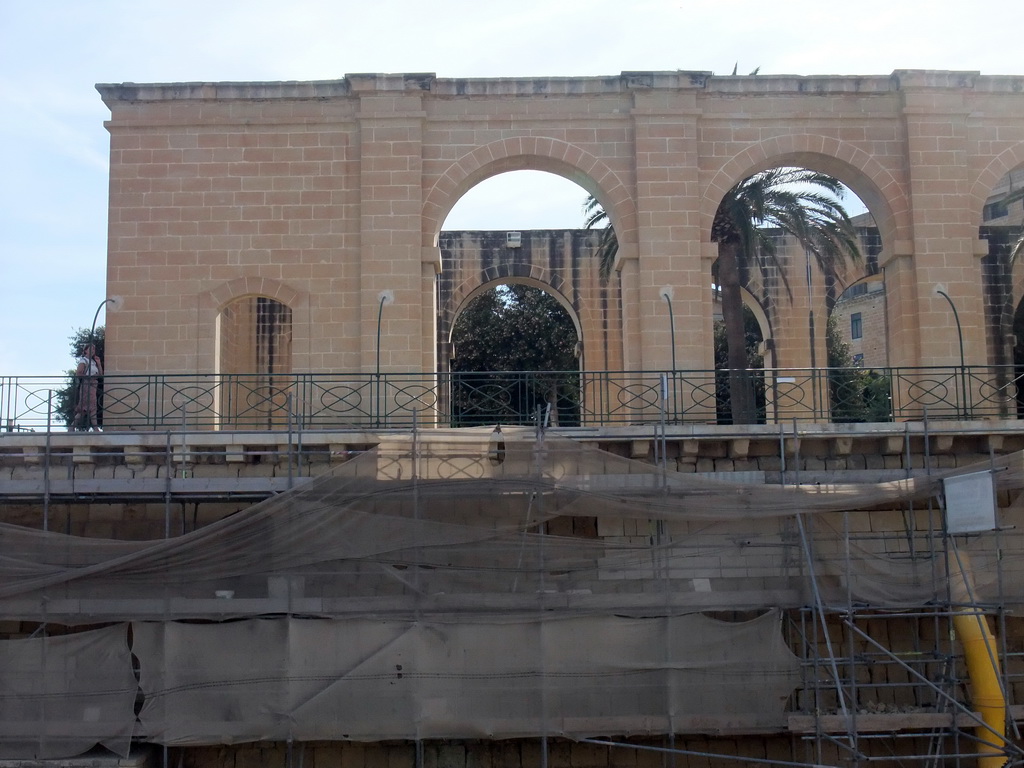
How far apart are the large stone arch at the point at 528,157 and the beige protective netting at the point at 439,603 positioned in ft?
14.1

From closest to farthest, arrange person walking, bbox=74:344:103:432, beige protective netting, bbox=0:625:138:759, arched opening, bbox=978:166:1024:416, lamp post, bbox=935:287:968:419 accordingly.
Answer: beige protective netting, bbox=0:625:138:759 → person walking, bbox=74:344:103:432 → lamp post, bbox=935:287:968:419 → arched opening, bbox=978:166:1024:416

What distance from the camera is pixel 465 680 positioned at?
12.2 metres

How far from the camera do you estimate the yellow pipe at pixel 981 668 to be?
12102 millimetres

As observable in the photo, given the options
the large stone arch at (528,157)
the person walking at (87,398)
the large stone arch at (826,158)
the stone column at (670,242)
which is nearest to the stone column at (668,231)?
the stone column at (670,242)

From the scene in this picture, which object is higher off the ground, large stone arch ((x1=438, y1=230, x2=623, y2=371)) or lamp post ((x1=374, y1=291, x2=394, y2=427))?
large stone arch ((x1=438, y1=230, x2=623, y2=371))

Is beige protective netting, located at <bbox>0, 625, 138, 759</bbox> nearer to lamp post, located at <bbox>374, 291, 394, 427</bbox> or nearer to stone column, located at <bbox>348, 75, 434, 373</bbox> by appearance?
lamp post, located at <bbox>374, 291, 394, 427</bbox>

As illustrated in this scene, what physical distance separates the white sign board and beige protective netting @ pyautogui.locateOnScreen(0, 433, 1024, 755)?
1.00 ft

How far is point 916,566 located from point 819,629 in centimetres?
131

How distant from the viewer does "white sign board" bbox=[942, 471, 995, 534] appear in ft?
38.4

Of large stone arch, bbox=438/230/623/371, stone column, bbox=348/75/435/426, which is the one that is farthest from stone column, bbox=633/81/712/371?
large stone arch, bbox=438/230/623/371

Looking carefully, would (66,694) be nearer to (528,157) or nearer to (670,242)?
(528,157)

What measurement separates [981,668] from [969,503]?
1848 mm

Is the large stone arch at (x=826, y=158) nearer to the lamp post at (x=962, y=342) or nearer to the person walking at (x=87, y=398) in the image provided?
the lamp post at (x=962, y=342)

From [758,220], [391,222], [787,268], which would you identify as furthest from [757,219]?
[391,222]
